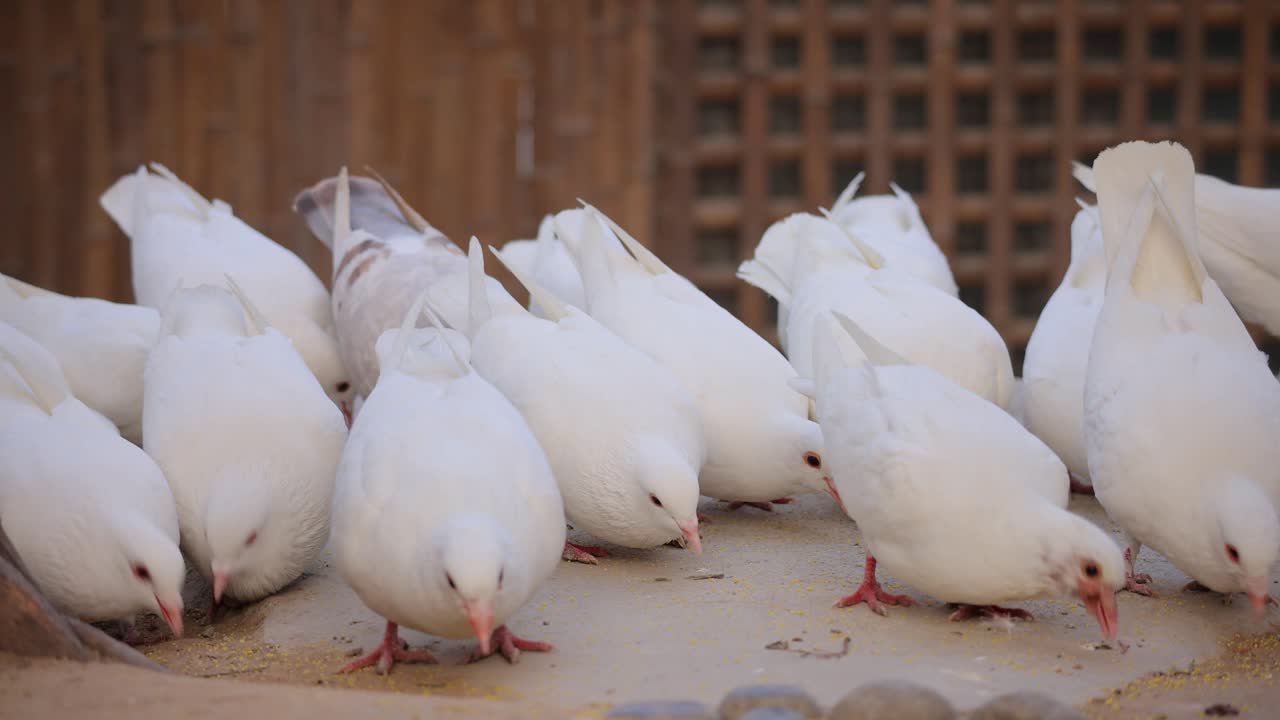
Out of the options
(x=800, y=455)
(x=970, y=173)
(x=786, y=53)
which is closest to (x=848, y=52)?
(x=786, y=53)

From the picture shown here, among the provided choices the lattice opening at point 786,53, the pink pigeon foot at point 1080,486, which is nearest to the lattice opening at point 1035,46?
the lattice opening at point 786,53

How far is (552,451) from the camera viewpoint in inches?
108

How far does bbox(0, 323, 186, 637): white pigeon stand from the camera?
2.45m

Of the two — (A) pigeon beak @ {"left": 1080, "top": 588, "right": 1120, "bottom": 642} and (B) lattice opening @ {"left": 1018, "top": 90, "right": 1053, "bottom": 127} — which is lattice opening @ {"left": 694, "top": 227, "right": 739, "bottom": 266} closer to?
(B) lattice opening @ {"left": 1018, "top": 90, "right": 1053, "bottom": 127}

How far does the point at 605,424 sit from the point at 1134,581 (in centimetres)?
105

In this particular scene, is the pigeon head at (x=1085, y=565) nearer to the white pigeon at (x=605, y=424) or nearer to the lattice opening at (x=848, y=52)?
the white pigeon at (x=605, y=424)

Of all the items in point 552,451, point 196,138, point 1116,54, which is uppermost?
point 1116,54

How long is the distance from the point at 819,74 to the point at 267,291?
2.52 meters

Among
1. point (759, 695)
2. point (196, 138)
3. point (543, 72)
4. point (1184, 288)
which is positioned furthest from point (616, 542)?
point (196, 138)

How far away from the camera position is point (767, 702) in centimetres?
196

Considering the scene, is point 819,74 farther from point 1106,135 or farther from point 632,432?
point 632,432

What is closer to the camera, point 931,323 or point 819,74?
point 931,323

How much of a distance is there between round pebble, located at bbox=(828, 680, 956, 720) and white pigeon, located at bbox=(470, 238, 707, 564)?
27.1 inches

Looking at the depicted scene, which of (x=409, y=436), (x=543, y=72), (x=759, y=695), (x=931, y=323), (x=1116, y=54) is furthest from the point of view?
(x=1116, y=54)
